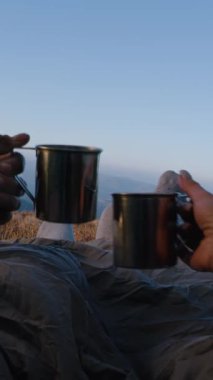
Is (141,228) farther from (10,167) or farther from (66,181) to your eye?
(10,167)

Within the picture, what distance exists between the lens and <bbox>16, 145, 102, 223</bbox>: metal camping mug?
147 cm

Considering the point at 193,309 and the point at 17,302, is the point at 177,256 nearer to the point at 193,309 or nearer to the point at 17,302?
the point at 17,302

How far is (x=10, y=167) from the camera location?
1.57 m

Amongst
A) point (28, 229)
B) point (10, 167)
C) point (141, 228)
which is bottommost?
point (28, 229)

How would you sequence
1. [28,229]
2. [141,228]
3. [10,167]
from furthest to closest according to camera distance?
[28,229] → [10,167] → [141,228]

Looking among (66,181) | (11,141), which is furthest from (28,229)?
(66,181)

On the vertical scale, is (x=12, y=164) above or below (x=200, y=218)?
above

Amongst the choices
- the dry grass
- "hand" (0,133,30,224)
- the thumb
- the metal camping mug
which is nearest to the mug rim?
the metal camping mug

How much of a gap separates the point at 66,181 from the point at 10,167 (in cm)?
17

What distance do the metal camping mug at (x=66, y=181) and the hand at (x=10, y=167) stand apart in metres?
0.09

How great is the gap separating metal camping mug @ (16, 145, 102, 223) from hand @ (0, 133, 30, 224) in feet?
0.30

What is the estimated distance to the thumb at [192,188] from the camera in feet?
5.24

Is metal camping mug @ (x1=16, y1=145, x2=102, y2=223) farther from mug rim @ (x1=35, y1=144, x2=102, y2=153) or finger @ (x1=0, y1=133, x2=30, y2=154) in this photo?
finger @ (x1=0, y1=133, x2=30, y2=154)

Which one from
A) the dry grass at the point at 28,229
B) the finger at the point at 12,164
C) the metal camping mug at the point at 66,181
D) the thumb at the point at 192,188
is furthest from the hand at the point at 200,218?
the dry grass at the point at 28,229
